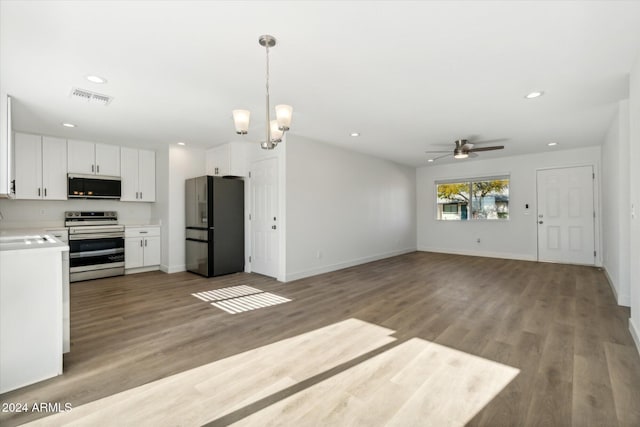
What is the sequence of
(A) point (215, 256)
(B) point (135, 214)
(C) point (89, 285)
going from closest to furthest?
(C) point (89, 285), (A) point (215, 256), (B) point (135, 214)

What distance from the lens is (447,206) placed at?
8094 mm

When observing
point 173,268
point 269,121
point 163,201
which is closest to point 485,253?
point 269,121

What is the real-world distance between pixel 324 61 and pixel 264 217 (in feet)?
10.6

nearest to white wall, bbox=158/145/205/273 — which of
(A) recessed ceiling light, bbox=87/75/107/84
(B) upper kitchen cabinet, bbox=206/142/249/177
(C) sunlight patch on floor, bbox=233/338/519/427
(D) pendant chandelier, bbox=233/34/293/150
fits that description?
(B) upper kitchen cabinet, bbox=206/142/249/177

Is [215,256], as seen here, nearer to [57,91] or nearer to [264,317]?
[264,317]

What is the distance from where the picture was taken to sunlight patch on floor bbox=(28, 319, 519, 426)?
164 cm

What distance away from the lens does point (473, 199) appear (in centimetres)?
763

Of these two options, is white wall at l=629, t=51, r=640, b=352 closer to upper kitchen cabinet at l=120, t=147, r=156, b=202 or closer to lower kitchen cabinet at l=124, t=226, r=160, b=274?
lower kitchen cabinet at l=124, t=226, r=160, b=274

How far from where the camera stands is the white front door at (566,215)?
19.7 feet

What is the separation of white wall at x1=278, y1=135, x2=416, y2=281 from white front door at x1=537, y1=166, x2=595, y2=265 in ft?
10.2

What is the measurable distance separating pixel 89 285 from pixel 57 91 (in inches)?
120

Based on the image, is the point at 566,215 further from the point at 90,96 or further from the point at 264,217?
the point at 90,96

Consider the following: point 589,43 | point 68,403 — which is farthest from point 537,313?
point 68,403

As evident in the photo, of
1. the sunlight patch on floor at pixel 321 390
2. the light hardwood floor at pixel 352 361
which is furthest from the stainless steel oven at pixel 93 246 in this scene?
the sunlight patch on floor at pixel 321 390
